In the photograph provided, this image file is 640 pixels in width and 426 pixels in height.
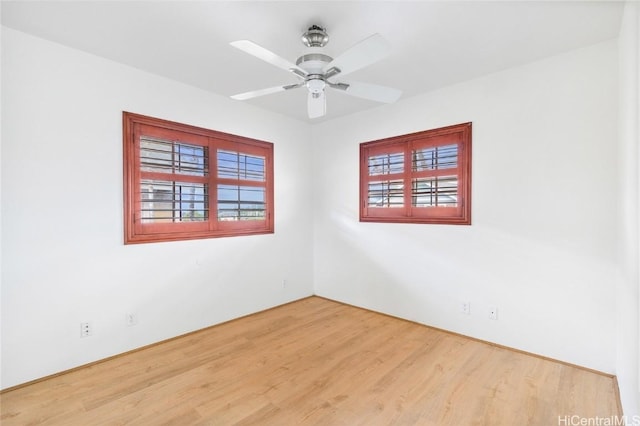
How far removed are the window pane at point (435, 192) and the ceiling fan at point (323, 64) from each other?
1.35 metres

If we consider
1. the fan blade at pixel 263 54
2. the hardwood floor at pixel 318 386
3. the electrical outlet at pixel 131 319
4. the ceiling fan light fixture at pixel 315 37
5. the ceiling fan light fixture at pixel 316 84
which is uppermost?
the ceiling fan light fixture at pixel 315 37

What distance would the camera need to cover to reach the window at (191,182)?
2797 millimetres

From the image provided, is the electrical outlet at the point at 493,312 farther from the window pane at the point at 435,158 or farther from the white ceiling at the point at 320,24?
the white ceiling at the point at 320,24

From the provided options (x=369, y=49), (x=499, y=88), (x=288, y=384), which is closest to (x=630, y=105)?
(x=499, y=88)

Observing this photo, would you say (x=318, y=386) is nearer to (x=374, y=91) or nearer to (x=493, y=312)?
(x=493, y=312)

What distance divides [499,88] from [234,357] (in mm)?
3503

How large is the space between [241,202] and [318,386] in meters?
2.25

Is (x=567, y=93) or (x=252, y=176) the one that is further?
(x=252, y=176)

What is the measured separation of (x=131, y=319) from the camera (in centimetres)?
277

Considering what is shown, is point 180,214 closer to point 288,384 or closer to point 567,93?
point 288,384

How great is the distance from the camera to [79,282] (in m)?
2.49

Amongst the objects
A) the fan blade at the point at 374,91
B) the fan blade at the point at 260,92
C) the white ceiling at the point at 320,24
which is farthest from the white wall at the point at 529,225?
the fan blade at the point at 260,92

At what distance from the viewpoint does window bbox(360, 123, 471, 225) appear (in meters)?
3.10

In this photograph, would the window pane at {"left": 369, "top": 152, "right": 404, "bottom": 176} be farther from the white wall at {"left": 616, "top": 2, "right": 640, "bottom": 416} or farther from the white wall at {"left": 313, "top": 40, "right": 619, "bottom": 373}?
the white wall at {"left": 616, "top": 2, "right": 640, "bottom": 416}
